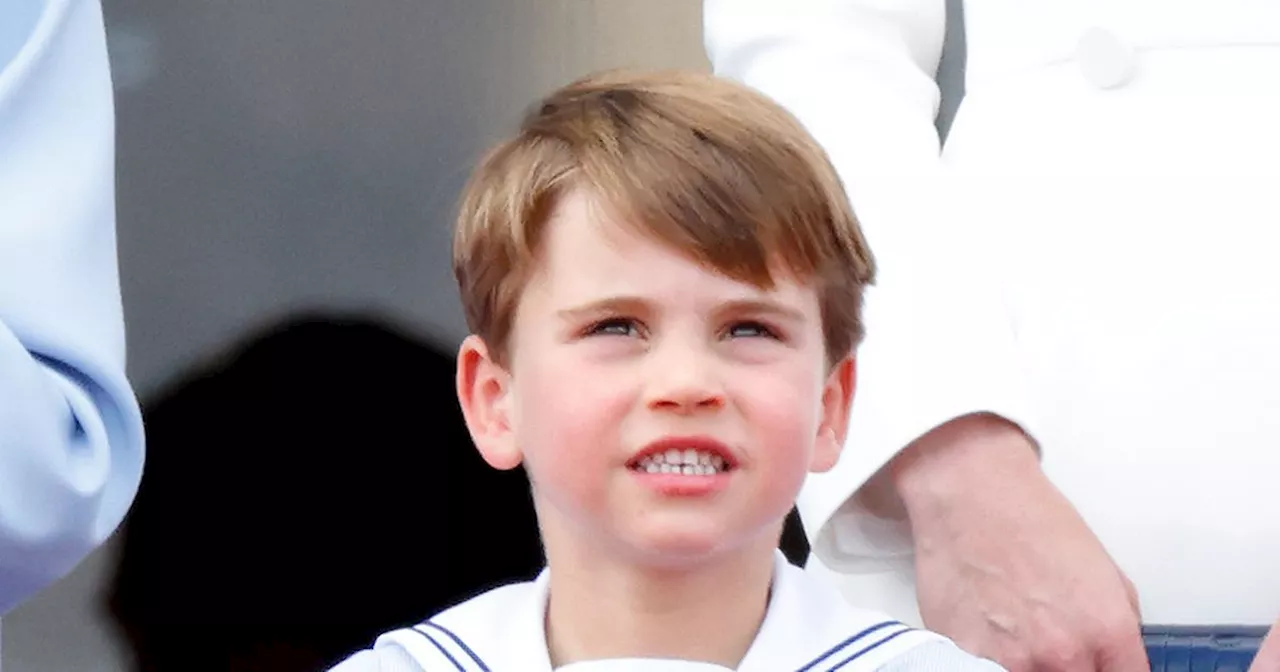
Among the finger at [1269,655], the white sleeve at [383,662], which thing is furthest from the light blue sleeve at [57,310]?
the finger at [1269,655]

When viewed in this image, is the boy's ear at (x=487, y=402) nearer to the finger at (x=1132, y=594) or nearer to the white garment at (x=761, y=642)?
the white garment at (x=761, y=642)

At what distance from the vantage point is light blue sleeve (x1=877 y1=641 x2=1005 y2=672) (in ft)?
2.34

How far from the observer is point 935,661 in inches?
28.3

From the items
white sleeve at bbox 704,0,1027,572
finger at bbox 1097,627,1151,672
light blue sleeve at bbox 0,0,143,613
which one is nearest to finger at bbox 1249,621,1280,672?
finger at bbox 1097,627,1151,672

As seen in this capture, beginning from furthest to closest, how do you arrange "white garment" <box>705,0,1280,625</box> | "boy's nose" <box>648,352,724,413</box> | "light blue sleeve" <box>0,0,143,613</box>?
1. "white garment" <box>705,0,1280,625</box>
2. "light blue sleeve" <box>0,0,143,613</box>
3. "boy's nose" <box>648,352,724,413</box>

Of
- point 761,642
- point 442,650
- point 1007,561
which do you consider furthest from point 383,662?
point 1007,561

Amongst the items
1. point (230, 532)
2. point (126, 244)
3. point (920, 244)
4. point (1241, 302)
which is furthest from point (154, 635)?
point (1241, 302)

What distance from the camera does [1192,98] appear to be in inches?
36.2

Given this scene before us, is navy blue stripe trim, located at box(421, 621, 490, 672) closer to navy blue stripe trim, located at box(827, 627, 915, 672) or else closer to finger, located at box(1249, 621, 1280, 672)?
navy blue stripe trim, located at box(827, 627, 915, 672)

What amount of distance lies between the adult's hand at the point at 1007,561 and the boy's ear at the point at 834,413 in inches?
4.8

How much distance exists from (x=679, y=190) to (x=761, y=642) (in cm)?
17

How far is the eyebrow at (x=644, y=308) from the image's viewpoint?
67cm

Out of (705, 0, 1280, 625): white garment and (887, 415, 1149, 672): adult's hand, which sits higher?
(705, 0, 1280, 625): white garment

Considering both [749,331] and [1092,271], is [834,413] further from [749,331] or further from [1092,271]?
[1092,271]
